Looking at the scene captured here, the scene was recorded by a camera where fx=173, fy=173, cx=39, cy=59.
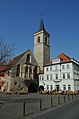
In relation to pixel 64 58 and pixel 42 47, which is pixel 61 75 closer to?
pixel 64 58

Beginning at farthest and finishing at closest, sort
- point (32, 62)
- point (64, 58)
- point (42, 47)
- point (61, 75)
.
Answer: point (42, 47) < point (32, 62) < point (64, 58) < point (61, 75)

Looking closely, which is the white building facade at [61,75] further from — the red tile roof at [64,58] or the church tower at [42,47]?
the church tower at [42,47]

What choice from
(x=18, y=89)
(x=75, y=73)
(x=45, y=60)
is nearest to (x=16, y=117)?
(x=18, y=89)

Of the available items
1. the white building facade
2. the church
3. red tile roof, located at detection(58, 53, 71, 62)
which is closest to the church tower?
the church

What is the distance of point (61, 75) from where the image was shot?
62156 millimetres

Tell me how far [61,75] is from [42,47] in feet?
64.8

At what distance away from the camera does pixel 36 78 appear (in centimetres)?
6800

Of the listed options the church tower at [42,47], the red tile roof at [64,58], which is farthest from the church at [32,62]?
the red tile roof at [64,58]

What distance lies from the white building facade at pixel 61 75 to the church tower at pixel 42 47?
358 inches

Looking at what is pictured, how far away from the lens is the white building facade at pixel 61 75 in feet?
193

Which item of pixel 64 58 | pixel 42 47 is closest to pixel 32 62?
pixel 64 58

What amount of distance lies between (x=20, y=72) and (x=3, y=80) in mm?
7001

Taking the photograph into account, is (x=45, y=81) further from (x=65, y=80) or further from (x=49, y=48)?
(x=49, y=48)

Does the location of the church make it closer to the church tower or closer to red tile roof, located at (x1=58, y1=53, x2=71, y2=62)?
the church tower
